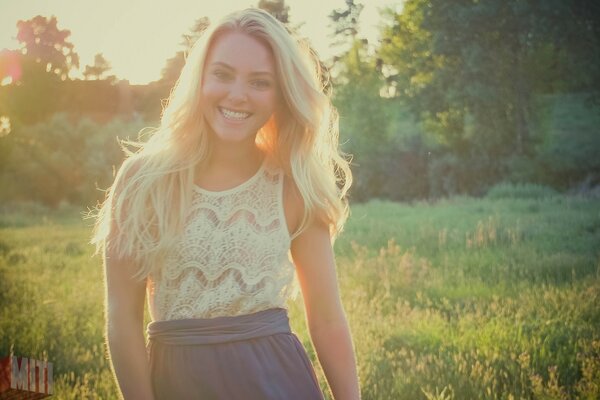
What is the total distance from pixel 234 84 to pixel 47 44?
16.9 feet

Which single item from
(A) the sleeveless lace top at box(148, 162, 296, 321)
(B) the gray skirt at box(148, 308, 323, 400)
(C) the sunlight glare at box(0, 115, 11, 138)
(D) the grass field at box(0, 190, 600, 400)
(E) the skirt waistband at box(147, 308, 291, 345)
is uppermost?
(C) the sunlight glare at box(0, 115, 11, 138)

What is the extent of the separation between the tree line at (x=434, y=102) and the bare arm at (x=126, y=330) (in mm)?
4941

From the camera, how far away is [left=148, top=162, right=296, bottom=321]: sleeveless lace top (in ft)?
5.58

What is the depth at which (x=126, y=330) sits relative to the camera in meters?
1.64

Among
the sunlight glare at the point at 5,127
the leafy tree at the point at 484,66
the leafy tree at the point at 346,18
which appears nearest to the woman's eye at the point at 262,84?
the leafy tree at the point at 346,18

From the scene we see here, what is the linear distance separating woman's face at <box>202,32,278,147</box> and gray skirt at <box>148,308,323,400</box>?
1.65 ft

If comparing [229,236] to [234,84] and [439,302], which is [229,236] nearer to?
[234,84]

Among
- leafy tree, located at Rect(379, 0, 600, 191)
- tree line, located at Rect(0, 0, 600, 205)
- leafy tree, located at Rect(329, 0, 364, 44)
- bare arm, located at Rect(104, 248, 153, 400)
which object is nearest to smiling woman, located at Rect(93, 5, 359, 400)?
bare arm, located at Rect(104, 248, 153, 400)

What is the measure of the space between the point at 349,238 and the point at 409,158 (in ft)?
10.3

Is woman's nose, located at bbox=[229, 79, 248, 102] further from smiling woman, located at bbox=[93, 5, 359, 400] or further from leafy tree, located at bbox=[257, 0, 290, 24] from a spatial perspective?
leafy tree, located at bbox=[257, 0, 290, 24]

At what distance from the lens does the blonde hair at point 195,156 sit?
5.50 feet

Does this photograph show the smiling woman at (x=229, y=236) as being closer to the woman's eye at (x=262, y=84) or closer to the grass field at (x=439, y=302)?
the woman's eye at (x=262, y=84)

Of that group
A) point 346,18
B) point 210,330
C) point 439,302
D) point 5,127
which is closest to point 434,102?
point 346,18

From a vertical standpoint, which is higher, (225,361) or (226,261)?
(226,261)
